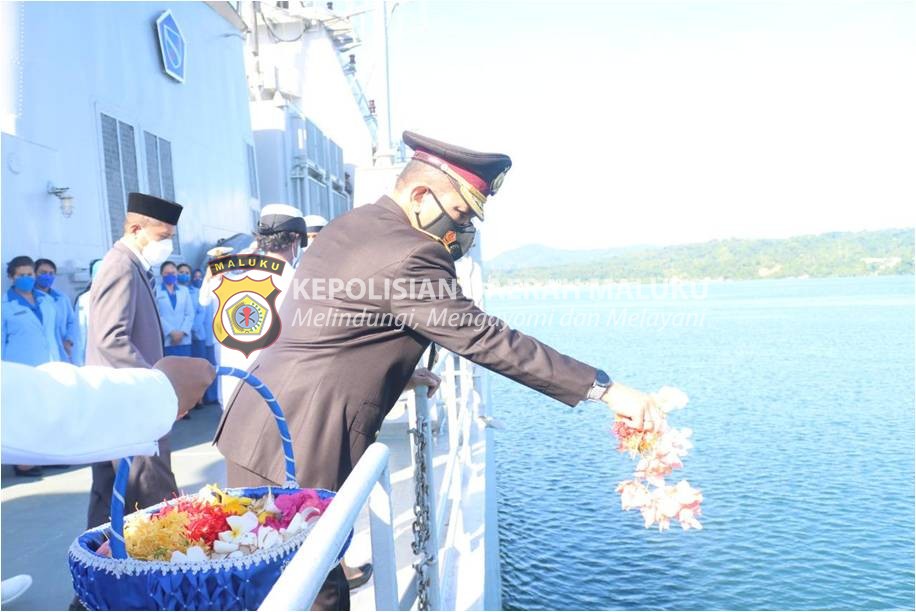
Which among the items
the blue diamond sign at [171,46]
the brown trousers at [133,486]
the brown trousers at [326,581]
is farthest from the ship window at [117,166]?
the brown trousers at [326,581]

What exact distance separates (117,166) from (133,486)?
5.44m

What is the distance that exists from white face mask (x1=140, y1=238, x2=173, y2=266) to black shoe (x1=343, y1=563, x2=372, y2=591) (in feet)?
5.77

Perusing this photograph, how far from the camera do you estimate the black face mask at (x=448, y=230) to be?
2.01 meters

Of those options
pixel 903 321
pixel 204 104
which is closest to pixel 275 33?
pixel 204 104

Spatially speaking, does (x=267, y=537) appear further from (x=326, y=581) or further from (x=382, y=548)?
(x=326, y=581)

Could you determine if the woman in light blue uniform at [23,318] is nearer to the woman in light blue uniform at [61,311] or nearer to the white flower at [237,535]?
the woman in light blue uniform at [61,311]

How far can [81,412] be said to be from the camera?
0.94 m

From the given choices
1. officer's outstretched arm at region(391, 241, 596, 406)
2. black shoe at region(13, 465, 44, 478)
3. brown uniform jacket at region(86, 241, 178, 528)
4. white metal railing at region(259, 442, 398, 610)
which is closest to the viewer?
white metal railing at region(259, 442, 398, 610)

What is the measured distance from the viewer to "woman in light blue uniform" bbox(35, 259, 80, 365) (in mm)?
5348

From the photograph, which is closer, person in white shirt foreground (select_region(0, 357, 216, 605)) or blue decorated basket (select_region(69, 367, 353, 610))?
person in white shirt foreground (select_region(0, 357, 216, 605))

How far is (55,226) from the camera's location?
19.0 ft

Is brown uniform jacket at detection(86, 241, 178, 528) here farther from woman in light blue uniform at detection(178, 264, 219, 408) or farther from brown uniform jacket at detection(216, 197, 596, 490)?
woman in light blue uniform at detection(178, 264, 219, 408)

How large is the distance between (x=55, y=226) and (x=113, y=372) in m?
5.74

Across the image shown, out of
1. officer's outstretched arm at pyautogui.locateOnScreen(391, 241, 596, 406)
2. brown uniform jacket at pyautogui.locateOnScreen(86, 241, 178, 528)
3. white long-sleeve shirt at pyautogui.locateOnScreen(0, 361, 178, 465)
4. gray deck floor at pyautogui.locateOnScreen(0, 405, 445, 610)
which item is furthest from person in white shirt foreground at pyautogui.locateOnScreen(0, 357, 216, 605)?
gray deck floor at pyautogui.locateOnScreen(0, 405, 445, 610)
